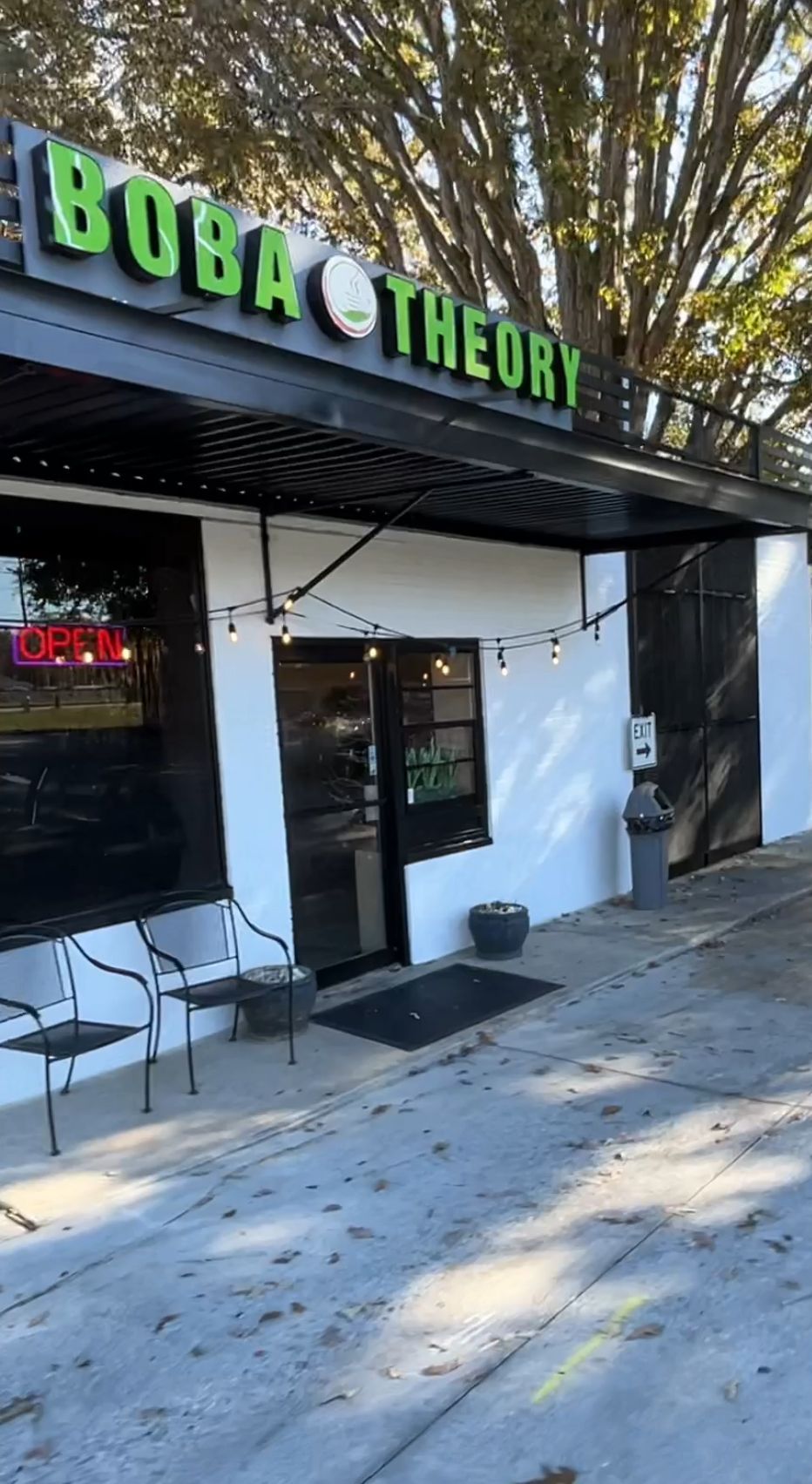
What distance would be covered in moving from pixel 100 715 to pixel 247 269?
2.41m

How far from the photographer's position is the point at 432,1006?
6.11 metres

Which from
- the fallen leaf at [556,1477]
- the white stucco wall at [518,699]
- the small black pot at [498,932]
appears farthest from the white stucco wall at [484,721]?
the fallen leaf at [556,1477]

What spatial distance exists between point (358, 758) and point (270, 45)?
617 centimetres

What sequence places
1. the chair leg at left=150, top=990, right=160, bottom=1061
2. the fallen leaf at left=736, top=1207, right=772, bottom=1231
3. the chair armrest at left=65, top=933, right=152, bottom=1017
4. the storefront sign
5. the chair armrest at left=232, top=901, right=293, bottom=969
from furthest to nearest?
the chair armrest at left=232, top=901, right=293, bottom=969 → the chair leg at left=150, top=990, right=160, bottom=1061 → the chair armrest at left=65, top=933, right=152, bottom=1017 → the fallen leaf at left=736, top=1207, right=772, bottom=1231 → the storefront sign

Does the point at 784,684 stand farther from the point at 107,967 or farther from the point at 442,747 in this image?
the point at 107,967

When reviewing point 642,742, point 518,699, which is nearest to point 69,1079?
point 518,699

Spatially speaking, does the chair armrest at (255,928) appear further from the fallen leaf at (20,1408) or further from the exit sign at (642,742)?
the exit sign at (642,742)

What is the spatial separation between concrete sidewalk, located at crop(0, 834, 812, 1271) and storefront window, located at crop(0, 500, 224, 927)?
3.14 feet

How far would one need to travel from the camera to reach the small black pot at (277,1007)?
555 cm

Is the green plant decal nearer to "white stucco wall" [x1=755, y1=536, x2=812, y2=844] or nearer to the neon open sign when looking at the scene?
the neon open sign

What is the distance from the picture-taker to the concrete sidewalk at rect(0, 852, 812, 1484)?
257 centimetres

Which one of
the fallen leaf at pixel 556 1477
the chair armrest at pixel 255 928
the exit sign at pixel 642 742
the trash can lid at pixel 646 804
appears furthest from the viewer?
the exit sign at pixel 642 742

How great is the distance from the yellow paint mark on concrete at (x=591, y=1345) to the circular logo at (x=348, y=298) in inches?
154

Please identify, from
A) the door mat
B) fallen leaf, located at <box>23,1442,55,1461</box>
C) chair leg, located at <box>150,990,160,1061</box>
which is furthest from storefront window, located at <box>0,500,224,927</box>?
fallen leaf, located at <box>23,1442,55,1461</box>
